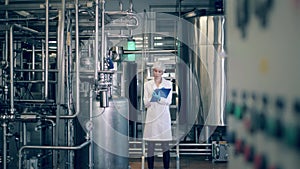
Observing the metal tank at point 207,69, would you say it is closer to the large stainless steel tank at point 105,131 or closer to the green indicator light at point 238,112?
the large stainless steel tank at point 105,131

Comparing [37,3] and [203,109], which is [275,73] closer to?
[37,3]

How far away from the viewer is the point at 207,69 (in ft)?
15.4

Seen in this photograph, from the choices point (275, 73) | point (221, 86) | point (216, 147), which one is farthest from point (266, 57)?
point (216, 147)

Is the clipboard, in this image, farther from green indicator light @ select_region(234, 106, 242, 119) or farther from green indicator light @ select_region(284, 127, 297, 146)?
green indicator light @ select_region(284, 127, 297, 146)

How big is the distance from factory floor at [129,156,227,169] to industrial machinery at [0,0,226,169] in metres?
0.14

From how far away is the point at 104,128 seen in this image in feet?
13.0

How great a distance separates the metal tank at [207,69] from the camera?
4.63 m

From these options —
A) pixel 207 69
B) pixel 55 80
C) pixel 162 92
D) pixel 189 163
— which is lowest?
Result: pixel 189 163

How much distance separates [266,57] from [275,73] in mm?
43

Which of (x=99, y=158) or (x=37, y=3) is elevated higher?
(x=37, y=3)

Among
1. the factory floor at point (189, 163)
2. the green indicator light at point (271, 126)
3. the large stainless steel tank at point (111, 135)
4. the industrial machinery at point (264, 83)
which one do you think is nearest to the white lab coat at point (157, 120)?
the large stainless steel tank at point (111, 135)

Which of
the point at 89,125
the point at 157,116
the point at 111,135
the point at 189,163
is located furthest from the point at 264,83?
the point at 189,163

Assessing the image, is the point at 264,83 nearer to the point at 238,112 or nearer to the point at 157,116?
the point at 238,112

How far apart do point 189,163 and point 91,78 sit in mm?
1843
